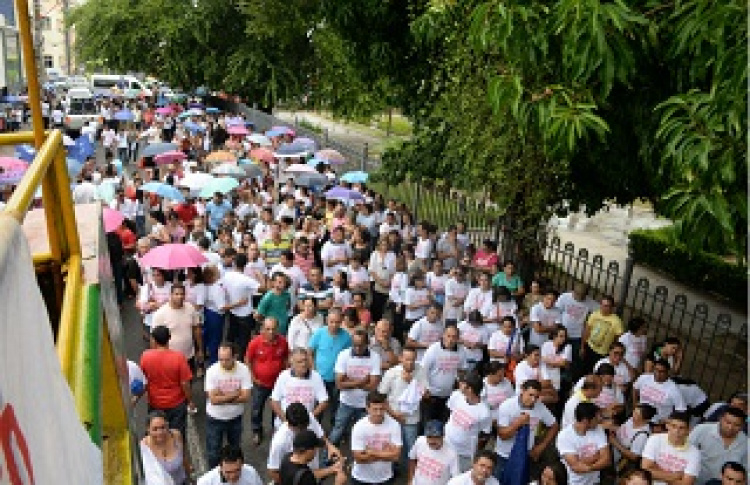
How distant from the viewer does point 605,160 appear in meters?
6.85

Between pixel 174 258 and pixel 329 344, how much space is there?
2423mm

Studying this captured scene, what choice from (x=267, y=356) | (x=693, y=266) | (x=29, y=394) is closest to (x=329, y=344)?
(x=267, y=356)

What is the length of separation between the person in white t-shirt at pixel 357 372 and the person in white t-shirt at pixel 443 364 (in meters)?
0.57

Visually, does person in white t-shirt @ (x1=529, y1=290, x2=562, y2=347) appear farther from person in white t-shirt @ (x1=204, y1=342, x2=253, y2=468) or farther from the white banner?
the white banner

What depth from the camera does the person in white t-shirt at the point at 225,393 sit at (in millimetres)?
6430

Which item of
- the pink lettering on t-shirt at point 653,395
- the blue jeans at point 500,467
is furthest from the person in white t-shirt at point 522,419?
the pink lettering on t-shirt at point 653,395

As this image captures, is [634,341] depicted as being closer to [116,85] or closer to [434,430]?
[434,430]

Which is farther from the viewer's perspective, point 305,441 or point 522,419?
point 522,419

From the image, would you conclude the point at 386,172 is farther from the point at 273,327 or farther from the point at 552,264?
the point at 273,327

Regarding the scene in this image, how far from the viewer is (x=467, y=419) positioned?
20.6 feet

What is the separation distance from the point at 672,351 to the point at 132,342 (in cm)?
662

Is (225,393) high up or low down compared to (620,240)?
up

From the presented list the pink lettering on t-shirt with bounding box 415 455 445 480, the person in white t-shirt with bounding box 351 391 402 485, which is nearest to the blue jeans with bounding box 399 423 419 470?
the person in white t-shirt with bounding box 351 391 402 485

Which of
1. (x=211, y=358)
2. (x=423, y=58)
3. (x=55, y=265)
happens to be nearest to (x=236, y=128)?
(x=423, y=58)
